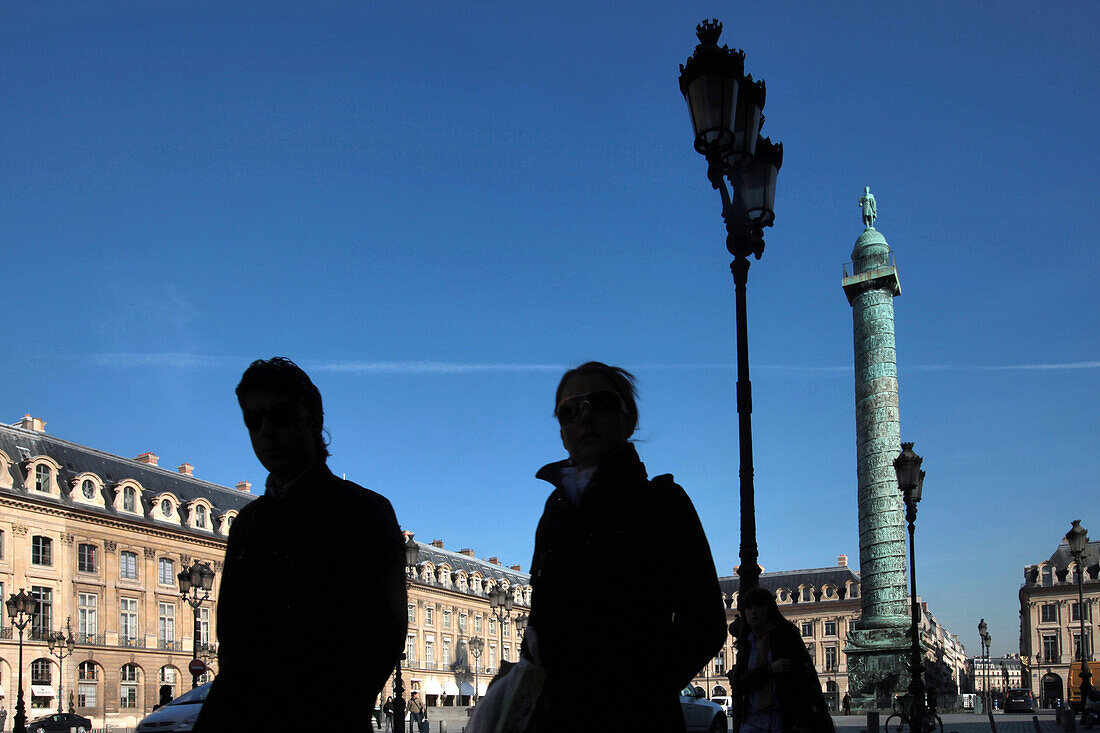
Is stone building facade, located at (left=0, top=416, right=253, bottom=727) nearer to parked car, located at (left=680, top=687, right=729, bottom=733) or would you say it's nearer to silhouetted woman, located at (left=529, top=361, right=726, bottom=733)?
parked car, located at (left=680, top=687, right=729, bottom=733)

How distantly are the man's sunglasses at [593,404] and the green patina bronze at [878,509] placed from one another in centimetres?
3830

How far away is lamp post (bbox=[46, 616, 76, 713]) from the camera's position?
40.4 metres

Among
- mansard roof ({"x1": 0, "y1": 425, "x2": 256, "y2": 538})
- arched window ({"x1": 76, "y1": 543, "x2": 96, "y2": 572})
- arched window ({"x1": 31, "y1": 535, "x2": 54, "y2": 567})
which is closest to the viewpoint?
arched window ({"x1": 31, "y1": 535, "x2": 54, "y2": 567})

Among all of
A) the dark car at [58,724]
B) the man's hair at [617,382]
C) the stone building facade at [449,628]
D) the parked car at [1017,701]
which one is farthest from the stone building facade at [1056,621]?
the man's hair at [617,382]

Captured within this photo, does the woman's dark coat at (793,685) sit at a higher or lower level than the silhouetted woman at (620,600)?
lower

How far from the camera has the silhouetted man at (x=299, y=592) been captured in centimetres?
228

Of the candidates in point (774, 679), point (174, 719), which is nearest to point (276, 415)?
point (774, 679)

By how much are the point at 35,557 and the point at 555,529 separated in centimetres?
4460

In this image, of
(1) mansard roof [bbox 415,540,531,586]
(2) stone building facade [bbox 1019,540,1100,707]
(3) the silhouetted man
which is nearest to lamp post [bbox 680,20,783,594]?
(3) the silhouetted man

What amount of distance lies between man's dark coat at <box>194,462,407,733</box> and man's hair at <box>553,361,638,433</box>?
679mm

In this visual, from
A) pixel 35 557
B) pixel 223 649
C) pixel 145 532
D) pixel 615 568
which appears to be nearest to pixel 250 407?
pixel 223 649

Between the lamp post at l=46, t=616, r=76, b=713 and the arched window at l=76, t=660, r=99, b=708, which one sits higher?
the lamp post at l=46, t=616, r=76, b=713

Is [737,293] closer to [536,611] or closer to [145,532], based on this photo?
[536,611]

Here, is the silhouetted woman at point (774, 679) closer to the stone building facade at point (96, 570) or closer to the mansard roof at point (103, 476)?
the stone building facade at point (96, 570)
